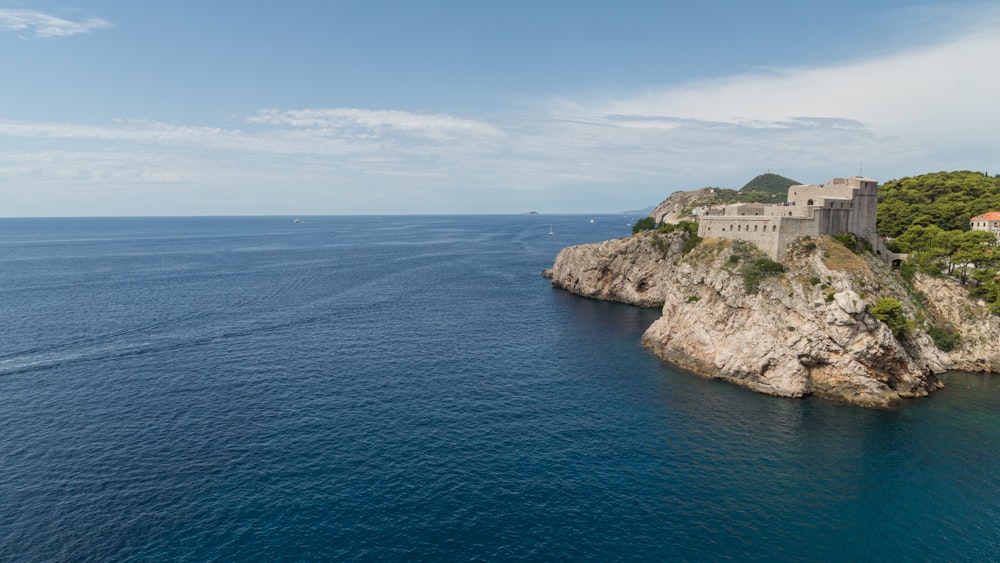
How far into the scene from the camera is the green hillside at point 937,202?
4264 inches

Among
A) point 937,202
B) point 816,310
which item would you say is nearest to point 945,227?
point 937,202

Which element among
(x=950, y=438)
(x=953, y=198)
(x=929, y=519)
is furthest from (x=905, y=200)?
(x=929, y=519)

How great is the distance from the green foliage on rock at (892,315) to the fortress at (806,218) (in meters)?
15.6

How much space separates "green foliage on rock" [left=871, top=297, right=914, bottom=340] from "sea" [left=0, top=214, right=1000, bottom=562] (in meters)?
10.3

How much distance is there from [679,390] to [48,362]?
95.9 metres

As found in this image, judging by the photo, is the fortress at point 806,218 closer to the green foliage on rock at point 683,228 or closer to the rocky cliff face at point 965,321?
the rocky cliff face at point 965,321

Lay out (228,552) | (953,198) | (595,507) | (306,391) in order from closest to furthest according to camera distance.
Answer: (228,552) < (595,507) < (306,391) < (953,198)

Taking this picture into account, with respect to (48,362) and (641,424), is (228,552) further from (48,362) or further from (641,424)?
(48,362)

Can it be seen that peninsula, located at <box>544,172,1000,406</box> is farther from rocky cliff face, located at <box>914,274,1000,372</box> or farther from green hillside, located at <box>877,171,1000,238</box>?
green hillside, located at <box>877,171,1000,238</box>

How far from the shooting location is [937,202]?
114m

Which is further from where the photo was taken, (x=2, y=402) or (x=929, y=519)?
(x=2, y=402)

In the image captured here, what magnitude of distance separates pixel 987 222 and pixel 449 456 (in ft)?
398

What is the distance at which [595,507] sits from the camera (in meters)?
46.1

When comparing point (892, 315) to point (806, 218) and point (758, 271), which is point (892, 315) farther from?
point (806, 218)
